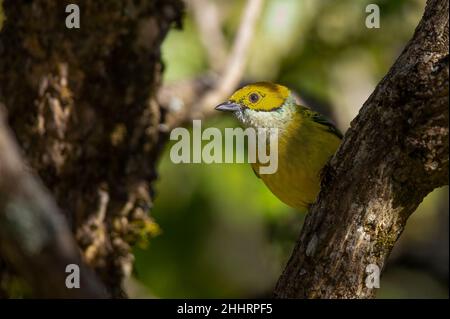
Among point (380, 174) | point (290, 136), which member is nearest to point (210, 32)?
point (290, 136)

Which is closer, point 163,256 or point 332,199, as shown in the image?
point 332,199

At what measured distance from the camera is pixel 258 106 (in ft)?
16.9

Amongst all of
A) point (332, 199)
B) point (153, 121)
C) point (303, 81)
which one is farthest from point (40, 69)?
point (303, 81)

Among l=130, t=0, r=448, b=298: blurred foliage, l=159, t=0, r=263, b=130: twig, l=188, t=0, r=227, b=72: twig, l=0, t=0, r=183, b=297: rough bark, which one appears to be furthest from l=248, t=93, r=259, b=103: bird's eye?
l=188, t=0, r=227, b=72: twig

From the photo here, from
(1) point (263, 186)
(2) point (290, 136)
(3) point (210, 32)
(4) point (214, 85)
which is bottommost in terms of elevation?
(1) point (263, 186)

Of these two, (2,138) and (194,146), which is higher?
(2,138)

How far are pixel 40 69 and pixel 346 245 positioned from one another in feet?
7.28

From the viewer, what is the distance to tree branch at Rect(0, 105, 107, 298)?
8.31ft

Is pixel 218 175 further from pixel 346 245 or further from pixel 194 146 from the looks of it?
pixel 346 245

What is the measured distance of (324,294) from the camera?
327 cm

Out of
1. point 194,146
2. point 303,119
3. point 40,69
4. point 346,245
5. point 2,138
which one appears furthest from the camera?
point 194,146

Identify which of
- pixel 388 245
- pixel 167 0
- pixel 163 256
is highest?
pixel 167 0

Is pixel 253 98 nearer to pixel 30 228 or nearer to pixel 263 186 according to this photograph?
pixel 263 186

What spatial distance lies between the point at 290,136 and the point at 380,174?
71.3 inches
